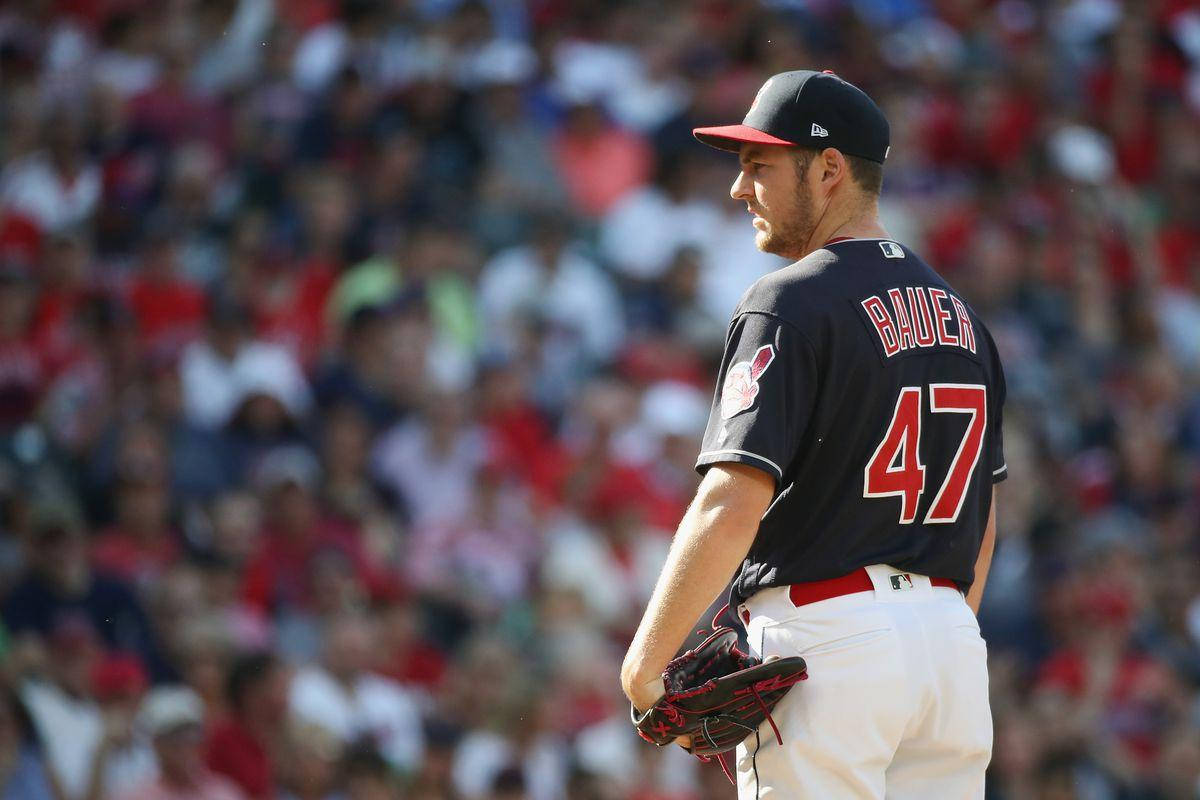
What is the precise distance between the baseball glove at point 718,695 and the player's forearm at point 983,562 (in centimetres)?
64

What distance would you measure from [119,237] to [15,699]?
3.09m

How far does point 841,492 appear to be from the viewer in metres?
3.24

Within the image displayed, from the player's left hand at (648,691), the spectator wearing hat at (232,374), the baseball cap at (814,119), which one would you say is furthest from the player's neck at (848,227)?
the spectator wearing hat at (232,374)

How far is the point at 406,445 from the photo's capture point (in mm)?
8180

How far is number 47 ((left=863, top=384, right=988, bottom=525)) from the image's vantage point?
10.6 ft

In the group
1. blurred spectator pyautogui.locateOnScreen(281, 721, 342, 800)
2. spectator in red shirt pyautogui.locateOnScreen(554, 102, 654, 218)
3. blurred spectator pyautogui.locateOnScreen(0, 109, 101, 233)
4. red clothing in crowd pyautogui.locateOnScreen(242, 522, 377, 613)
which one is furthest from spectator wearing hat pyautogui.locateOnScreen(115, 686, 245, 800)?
spectator in red shirt pyautogui.locateOnScreen(554, 102, 654, 218)

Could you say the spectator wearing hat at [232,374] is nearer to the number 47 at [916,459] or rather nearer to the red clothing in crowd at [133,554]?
the red clothing in crowd at [133,554]

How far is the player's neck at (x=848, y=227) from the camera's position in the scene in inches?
136

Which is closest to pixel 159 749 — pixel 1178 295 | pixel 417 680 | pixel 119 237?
pixel 417 680

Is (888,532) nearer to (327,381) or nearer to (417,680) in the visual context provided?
(417,680)

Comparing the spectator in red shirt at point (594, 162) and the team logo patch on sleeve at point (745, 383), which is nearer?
the team logo patch on sleeve at point (745, 383)

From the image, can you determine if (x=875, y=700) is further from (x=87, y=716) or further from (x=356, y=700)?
(x=356, y=700)

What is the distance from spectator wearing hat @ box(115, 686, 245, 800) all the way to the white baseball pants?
3.49 metres

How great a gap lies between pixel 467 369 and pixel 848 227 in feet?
17.4
